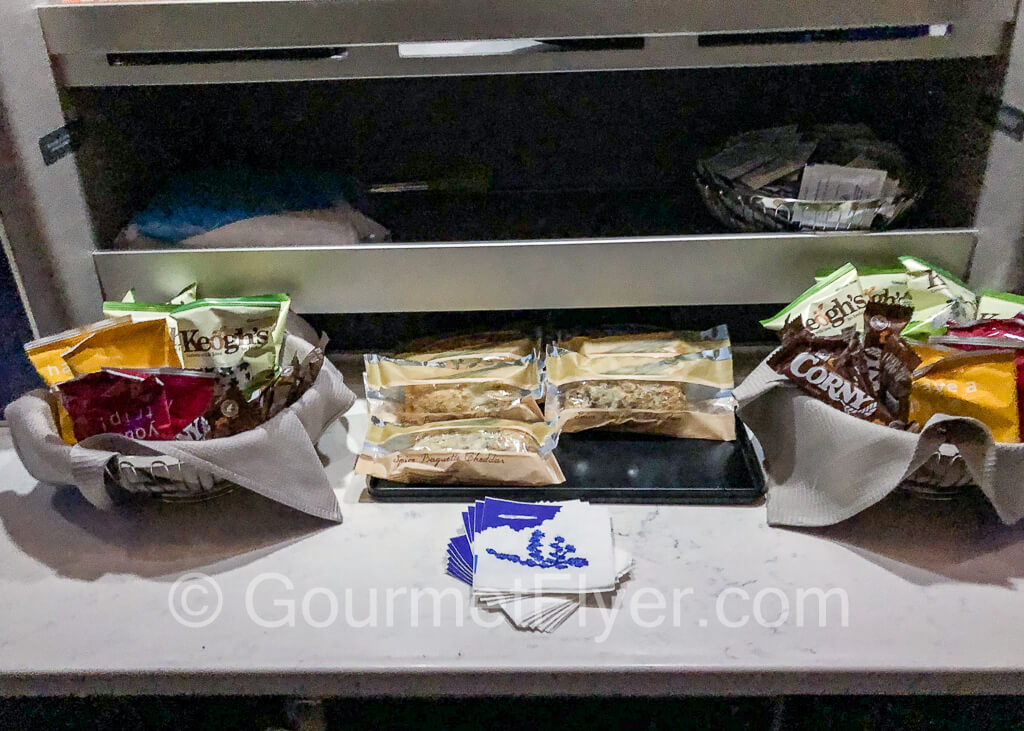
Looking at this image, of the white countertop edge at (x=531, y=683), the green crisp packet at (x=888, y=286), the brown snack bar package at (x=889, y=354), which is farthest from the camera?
the green crisp packet at (x=888, y=286)

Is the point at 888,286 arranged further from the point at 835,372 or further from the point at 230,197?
the point at 230,197

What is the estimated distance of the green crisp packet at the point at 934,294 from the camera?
2.51 feet

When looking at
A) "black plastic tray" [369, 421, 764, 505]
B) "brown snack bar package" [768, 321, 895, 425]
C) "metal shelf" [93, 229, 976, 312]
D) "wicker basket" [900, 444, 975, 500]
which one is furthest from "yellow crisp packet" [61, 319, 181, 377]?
"wicker basket" [900, 444, 975, 500]

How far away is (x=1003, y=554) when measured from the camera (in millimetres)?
666

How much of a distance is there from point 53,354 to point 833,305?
747 mm

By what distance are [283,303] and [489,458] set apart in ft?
0.84

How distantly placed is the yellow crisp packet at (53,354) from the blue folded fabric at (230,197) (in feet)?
0.55

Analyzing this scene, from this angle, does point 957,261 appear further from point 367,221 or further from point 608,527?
point 367,221

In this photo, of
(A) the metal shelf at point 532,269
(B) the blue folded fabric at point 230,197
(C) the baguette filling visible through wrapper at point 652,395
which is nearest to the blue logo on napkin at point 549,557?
(C) the baguette filling visible through wrapper at point 652,395

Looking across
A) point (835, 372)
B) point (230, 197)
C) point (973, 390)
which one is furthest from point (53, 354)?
point (973, 390)

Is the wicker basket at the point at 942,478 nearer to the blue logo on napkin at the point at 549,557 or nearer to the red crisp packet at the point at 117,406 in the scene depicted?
the blue logo on napkin at the point at 549,557

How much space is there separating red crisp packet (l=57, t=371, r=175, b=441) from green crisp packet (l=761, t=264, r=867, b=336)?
594 mm

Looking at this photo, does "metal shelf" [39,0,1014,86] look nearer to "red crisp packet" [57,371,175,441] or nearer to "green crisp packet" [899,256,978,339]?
"green crisp packet" [899,256,978,339]

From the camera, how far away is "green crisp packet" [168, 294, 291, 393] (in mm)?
770
